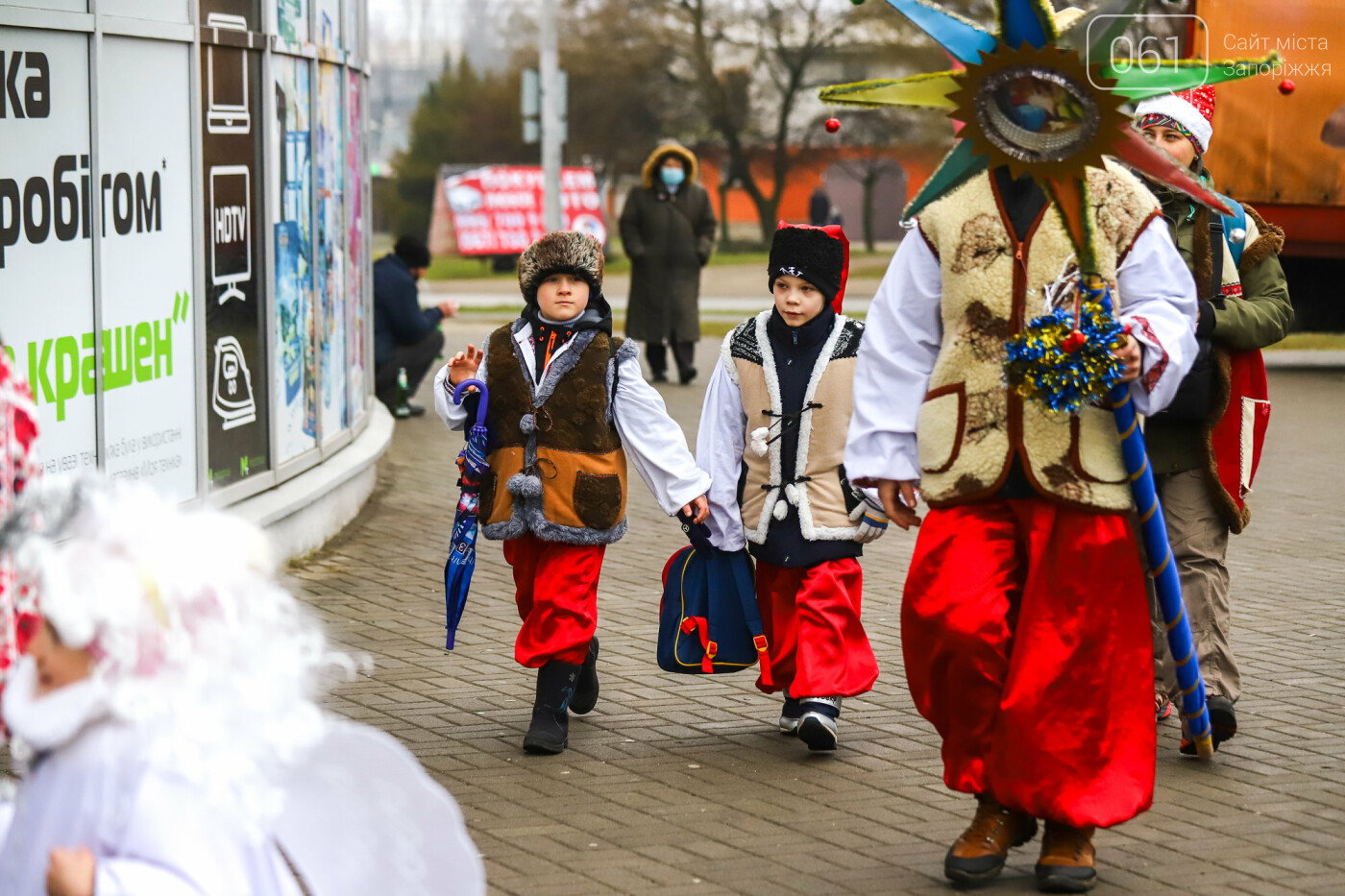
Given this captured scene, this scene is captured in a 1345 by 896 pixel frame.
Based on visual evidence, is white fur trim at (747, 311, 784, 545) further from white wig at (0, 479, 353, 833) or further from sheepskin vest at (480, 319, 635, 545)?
white wig at (0, 479, 353, 833)

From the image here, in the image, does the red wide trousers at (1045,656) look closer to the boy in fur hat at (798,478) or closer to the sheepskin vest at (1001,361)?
the sheepskin vest at (1001,361)

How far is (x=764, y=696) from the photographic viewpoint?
6215mm

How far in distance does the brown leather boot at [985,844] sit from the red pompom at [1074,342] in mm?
1054

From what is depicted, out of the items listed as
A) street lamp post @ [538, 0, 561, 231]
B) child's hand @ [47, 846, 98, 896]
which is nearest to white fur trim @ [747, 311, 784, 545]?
child's hand @ [47, 846, 98, 896]

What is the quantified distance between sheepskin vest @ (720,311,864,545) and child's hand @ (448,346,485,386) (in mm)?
771

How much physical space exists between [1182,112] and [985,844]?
2.37 m

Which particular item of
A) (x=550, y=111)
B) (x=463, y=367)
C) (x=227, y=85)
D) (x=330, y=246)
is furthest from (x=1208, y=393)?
(x=550, y=111)

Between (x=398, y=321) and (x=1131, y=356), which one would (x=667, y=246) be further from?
(x=1131, y=356)

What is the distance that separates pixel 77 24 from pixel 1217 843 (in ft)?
15.1

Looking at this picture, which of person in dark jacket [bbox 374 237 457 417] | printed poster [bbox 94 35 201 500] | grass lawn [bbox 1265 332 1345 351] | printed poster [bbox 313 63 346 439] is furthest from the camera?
grass lawn [bbox 1265 332 1345 351]

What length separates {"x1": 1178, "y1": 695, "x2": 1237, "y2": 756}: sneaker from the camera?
212 inches

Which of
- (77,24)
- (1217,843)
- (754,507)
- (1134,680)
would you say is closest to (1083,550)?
(1134,680)

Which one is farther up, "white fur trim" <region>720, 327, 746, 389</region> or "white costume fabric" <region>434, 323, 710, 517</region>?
"white fur trim" <region>720, 327, 746, 389</region>

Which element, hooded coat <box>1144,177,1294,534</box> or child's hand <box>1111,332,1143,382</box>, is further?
hooded coat <box>1144,177,1294,534</box>
